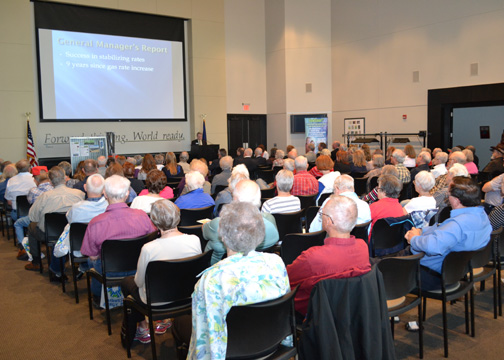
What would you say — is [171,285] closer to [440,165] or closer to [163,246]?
[163,246]

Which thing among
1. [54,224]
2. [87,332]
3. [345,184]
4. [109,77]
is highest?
[109,77]

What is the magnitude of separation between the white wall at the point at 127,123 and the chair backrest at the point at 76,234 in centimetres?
955

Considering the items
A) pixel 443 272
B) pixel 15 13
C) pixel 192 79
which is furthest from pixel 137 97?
pixel 443 272

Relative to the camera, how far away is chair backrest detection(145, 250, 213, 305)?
2.94 metres

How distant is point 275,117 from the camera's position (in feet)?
56.1

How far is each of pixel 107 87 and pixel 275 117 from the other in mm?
6380

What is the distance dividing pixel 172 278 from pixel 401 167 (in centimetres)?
544

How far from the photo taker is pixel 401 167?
7.45 m

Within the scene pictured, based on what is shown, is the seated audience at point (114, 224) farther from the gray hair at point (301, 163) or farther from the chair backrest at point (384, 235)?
the gray hair at point (301, 163)

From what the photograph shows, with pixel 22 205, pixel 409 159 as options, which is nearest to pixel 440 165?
pixel 409 159

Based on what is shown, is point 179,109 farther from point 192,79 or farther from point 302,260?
point 302,260

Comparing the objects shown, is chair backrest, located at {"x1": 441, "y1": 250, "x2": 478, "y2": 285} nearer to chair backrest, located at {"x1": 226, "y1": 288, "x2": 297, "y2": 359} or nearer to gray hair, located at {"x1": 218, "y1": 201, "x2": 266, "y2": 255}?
chair backrest, located at {"x1": 226, "y1": 288, "x2": 297, "y2": 359}

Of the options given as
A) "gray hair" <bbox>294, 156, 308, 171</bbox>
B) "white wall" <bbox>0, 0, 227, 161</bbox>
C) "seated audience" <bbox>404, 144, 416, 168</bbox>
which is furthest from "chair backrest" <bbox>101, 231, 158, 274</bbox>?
"white wall" <bbox>0, 0, 227, 161</bbox>

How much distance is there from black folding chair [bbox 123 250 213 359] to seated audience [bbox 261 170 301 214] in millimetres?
1686
